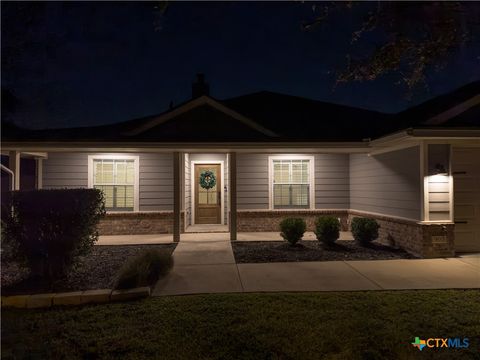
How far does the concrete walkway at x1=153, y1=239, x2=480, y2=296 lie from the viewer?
473cm

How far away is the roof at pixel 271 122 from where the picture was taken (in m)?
7.68

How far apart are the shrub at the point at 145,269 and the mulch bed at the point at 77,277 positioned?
40cm

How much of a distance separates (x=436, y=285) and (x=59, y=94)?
15.4 meters

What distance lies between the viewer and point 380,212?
8320mm

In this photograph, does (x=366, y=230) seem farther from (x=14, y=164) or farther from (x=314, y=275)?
(x=14, y=164)

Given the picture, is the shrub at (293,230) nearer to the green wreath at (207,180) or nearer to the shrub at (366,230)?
the shrub at (366,230)

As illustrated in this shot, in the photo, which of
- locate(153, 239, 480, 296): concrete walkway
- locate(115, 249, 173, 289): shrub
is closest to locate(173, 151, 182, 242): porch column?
locate(153, 239, 480, 296): concrete walkway

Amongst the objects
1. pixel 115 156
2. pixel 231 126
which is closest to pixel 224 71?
pixel 231 126

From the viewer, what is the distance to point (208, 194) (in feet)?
34.3

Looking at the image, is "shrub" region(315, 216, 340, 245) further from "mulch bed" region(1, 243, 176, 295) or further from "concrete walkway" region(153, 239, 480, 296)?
"mulch bed" region(1, 243, 176, 295)

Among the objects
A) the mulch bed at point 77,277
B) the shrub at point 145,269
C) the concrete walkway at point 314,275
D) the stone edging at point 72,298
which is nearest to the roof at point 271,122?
the concrete walkway at point 314,275

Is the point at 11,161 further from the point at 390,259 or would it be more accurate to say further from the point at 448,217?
the point at 448,217

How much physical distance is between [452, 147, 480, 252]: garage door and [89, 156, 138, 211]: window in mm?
8741

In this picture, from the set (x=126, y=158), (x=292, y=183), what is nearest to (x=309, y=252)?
(x=292, y=183)
